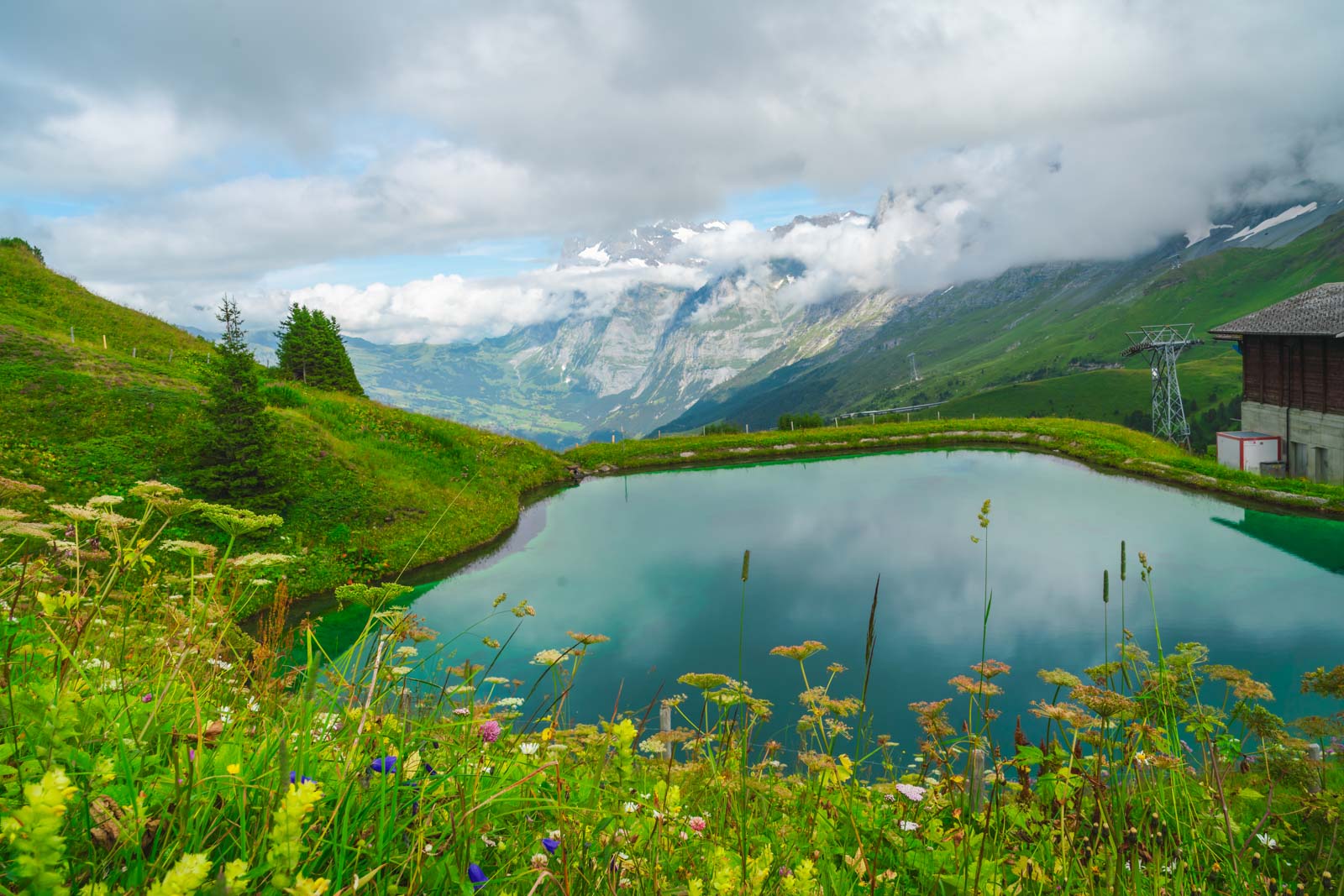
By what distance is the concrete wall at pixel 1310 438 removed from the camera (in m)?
26.5

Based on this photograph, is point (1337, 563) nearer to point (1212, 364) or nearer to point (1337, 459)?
point (1337, 459)

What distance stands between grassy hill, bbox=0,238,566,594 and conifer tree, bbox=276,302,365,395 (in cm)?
431

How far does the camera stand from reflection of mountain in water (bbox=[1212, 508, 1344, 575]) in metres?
16.8

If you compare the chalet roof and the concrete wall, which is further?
the chalet roof

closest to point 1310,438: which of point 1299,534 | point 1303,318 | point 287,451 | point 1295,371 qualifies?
point 1295,371

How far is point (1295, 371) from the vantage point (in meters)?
29.5

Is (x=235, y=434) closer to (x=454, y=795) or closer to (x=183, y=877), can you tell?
(x=454, y=795)

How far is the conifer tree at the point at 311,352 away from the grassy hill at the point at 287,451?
4306mm

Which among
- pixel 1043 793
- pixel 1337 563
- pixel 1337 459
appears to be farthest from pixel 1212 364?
pixel 1043 793

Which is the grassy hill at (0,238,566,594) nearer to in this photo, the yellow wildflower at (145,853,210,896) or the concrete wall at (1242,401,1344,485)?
the yellow wildflower at (145,853,210,896)

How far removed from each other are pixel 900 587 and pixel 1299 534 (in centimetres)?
1292

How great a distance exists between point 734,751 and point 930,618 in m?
10.7

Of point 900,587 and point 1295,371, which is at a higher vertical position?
point 1295,371

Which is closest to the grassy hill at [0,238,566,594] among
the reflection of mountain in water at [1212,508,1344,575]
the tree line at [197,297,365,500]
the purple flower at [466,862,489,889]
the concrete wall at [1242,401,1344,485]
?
the tree line at [197,297,365,500]
